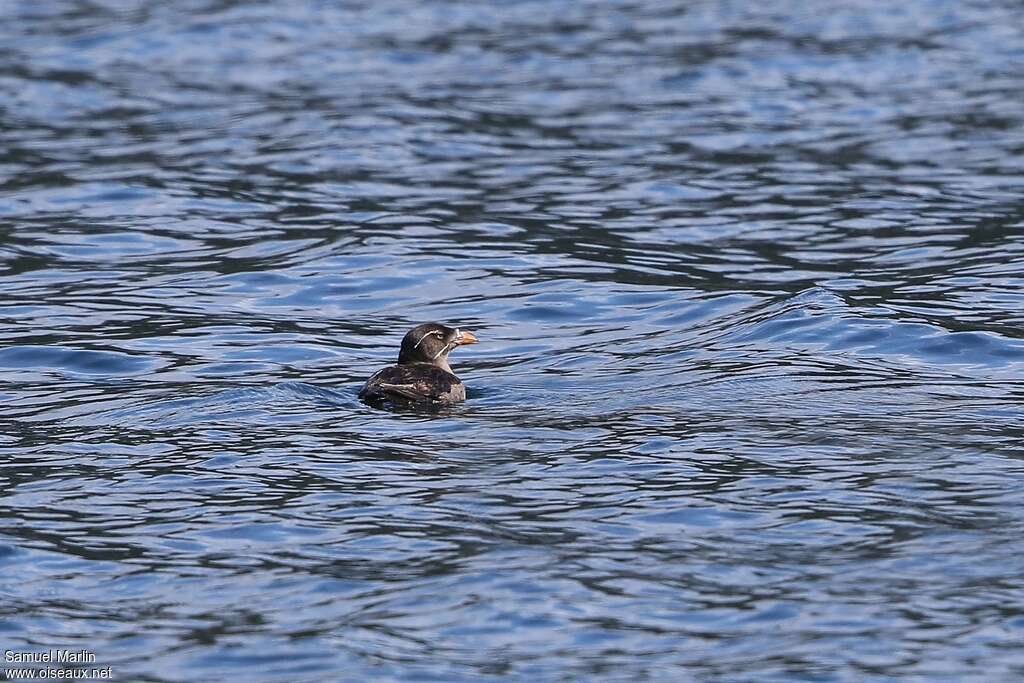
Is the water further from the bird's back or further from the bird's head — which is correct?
the bird's head

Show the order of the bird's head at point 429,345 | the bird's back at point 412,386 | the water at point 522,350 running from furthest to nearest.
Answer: the bird's head at point 429,345 < the bird's back at point 412,386 < the water at point 522,350

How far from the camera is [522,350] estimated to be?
14031mm

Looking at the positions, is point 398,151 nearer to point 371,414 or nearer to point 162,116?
point 162,116

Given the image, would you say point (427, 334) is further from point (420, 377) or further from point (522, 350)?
point (522, 350)

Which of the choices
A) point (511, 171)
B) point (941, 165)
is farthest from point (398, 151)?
point (941, 165)

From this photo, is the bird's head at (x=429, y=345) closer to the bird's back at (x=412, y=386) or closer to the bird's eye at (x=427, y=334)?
the bird's eye at (x=427, y=334)

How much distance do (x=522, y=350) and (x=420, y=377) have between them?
216 centimetres

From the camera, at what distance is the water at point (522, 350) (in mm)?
8172

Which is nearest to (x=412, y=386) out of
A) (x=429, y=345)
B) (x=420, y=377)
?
(x=420, y=377)

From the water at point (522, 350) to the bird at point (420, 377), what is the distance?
0.70 ft

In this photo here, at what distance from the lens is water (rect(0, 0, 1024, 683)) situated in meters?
8.17

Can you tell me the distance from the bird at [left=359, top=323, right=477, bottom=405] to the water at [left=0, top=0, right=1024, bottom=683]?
0.21m

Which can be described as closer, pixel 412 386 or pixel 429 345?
pixel 412 386

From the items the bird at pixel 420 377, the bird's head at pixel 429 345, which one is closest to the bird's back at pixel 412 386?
the bird at pixel 420 377
